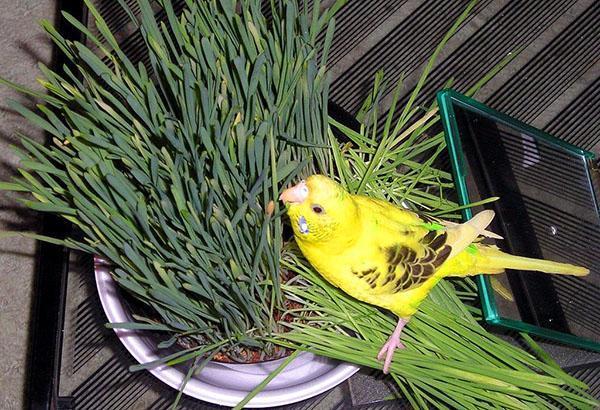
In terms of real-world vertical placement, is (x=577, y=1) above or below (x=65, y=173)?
above

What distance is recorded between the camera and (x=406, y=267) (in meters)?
0.50

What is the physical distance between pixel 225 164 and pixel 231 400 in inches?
7.2

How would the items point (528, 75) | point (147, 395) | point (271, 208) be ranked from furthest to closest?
point (528, 75), point (147, 395), point (271, 208)

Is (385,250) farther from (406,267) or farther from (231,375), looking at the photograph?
(231,375)

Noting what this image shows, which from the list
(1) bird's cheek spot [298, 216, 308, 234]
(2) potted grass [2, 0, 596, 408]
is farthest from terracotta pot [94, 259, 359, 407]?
(1) bird's cheek spot [298, 216, 308, 234]

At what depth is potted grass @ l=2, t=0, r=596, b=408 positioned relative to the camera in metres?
0.46

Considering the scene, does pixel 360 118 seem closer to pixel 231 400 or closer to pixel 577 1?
pixel 231 400

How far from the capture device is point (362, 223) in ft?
1.64

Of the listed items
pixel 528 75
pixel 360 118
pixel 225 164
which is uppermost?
pixel 528 75

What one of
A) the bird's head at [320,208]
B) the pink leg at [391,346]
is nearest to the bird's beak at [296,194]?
the bird's head at [320,208]

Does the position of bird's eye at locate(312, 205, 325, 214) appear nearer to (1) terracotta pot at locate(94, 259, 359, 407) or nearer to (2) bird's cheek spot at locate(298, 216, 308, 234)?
(2) bird's cheek spot at locate(298, 216, 308, 234)

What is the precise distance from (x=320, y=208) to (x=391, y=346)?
12 cm

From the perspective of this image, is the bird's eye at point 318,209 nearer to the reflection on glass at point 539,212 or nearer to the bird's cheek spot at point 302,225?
the bird's cheek spot at point 302,225

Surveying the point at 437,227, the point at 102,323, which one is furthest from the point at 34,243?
the point at 437,227
